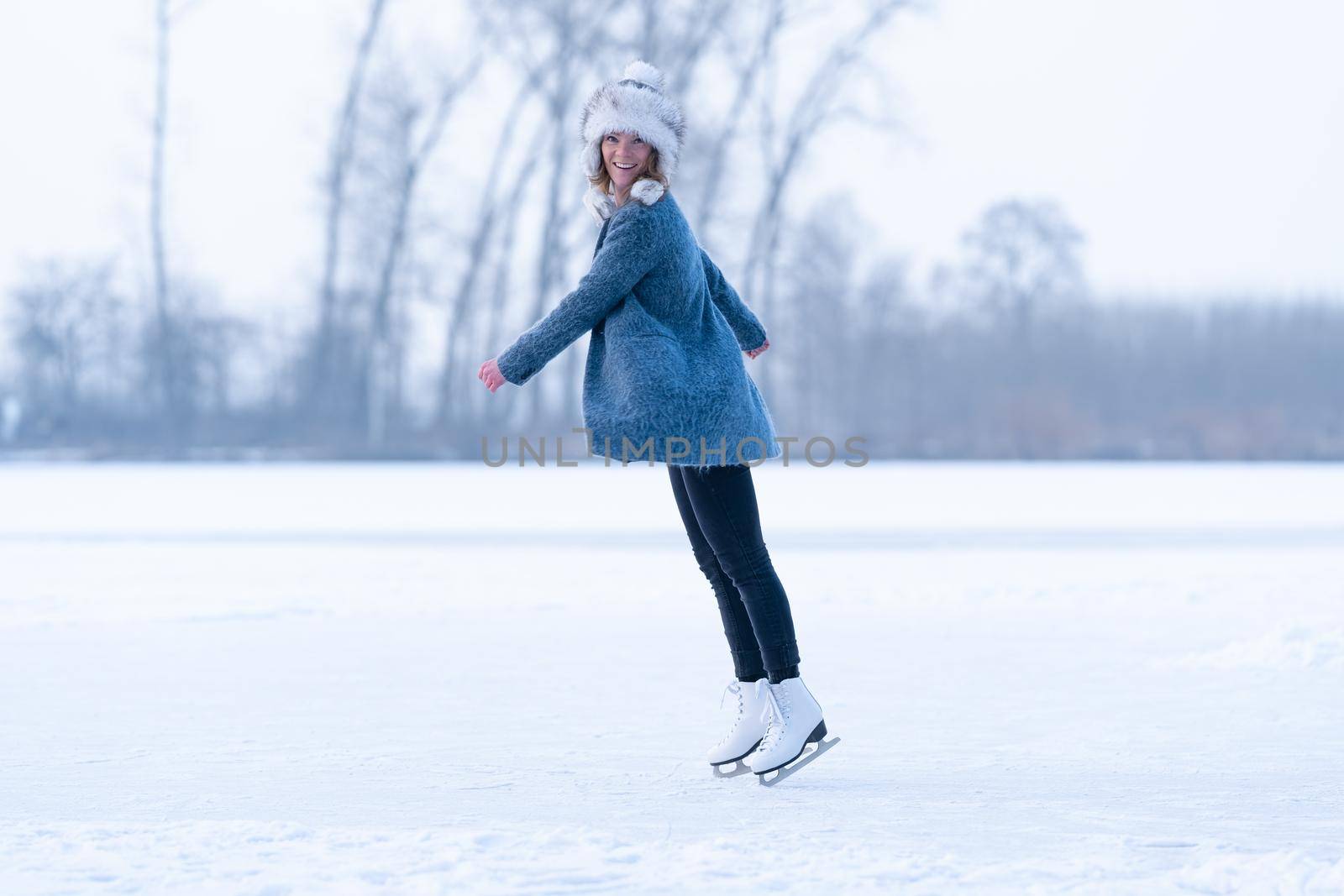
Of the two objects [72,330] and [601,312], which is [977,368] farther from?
[601,312]

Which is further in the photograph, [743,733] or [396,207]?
[396,207]

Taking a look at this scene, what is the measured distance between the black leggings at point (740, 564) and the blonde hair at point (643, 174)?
61 centimetres

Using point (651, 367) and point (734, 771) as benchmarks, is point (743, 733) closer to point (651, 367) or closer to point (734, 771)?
point (734, 771)

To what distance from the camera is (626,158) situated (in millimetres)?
3125

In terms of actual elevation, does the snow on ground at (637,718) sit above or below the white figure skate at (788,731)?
below

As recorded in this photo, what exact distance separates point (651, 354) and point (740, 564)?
0.49m

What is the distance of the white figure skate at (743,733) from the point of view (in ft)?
10.3

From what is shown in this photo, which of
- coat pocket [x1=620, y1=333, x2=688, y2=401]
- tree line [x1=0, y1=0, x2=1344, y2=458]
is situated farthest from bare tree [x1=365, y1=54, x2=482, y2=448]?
coat pocket [x1=620, y1=333, x2=688, y2=401]

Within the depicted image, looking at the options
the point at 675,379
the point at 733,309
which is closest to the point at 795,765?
the point at 675,379

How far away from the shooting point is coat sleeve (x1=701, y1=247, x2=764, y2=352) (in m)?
3.30

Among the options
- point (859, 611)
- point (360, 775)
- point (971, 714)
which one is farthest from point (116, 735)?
point (859, 611)

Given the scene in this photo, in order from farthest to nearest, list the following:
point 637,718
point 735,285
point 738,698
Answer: point 735,285 < point 637,718 < point 738,698

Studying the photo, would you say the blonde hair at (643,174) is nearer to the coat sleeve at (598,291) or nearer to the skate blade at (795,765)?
the coat sleeve at (598,291)

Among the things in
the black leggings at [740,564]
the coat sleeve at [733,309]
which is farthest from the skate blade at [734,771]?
the coat sleeve at [733,309]
